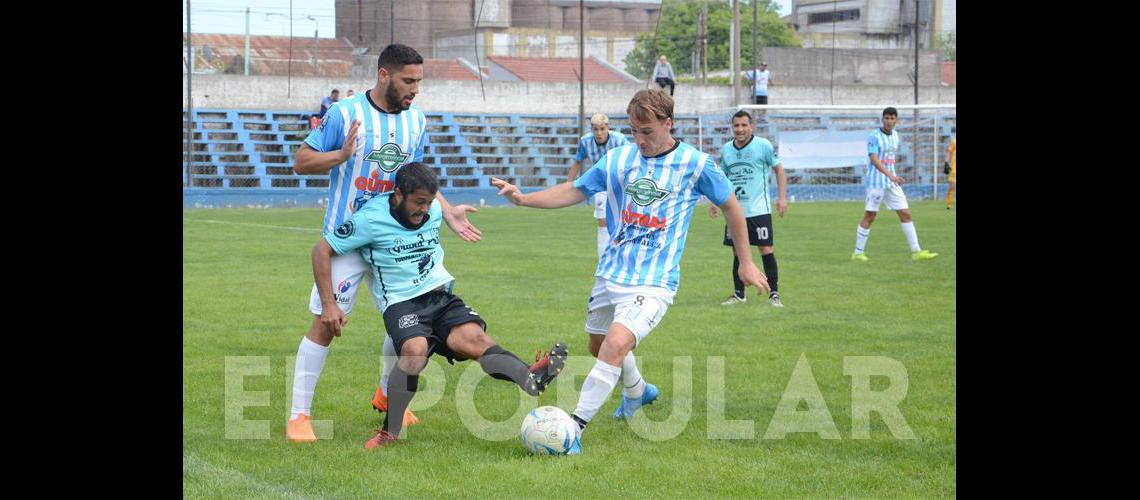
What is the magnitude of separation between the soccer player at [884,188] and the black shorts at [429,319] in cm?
1045

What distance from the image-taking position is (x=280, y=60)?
3378 centimetres

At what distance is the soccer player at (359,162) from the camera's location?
241 inches

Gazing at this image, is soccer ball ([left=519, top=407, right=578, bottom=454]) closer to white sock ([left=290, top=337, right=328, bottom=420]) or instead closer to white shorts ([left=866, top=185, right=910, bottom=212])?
white sock ([left=290, top=337, right=328, bottom=420])

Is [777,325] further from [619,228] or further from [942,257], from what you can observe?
[942,257]

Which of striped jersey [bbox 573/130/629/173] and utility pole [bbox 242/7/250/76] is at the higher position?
utility pole [bbox 242/7/250/76]

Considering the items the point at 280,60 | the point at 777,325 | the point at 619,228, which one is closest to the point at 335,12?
the point at 280,60

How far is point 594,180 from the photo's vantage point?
638cm

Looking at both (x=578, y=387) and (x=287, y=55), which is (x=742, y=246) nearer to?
(x=578, y=387)

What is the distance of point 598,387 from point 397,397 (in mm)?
962

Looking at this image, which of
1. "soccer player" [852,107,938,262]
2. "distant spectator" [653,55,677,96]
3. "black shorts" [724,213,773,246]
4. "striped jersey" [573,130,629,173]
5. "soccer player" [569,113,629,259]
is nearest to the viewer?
"black shorts" [724,213,773,246]

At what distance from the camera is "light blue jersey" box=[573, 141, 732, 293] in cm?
618

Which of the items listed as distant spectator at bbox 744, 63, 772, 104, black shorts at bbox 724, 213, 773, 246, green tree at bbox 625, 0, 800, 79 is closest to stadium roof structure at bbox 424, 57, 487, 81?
distant spectator at bbox 744, 63, 772, 104

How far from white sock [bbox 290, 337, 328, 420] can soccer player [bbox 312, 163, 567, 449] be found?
0.46 feet
